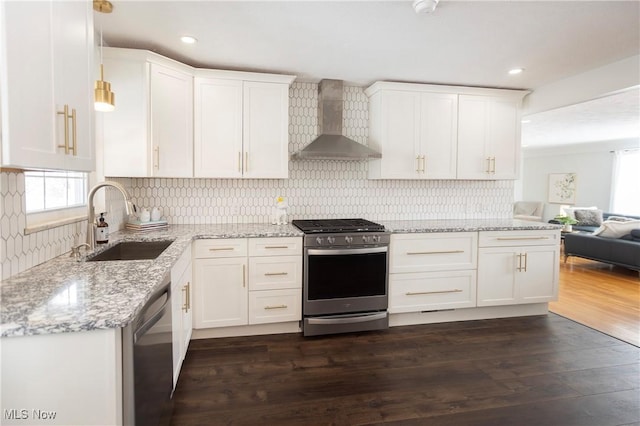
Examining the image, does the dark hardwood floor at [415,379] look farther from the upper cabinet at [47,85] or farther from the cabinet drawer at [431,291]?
the upper cabinet at [47,85]

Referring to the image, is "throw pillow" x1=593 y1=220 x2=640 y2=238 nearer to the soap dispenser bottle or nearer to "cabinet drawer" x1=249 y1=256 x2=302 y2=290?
"cabinet drawer" x1=249 y1=256 x2=302 y2=290

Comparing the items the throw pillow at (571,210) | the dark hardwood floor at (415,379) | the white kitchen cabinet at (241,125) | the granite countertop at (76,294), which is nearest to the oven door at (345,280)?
the dark hardwood floor at (415,379)

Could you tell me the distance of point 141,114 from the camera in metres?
2.74

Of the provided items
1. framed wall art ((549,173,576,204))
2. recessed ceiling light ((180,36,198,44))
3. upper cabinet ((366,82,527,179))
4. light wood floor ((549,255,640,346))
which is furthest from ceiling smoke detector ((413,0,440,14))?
framed wall art ((549,173,576,204))

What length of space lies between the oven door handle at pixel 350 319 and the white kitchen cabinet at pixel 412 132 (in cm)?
137

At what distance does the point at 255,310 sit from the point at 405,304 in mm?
1416

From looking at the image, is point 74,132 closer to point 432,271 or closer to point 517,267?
point 432,271

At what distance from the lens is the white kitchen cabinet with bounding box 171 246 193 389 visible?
6.67 ft

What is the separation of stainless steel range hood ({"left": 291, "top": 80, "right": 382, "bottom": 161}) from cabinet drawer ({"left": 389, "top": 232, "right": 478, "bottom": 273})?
2.93 feet

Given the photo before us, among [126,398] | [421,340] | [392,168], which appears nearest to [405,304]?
[421,340]

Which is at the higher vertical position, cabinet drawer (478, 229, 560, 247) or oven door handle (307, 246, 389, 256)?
cabinet drawer (478, 229, 560, 247)

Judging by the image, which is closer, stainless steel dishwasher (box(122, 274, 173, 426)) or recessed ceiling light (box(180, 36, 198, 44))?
stainless steel dishwasher (box(122, 274, 173, 426))

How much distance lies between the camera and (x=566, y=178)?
930cm

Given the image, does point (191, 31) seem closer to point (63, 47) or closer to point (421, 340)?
point (63, 47)
